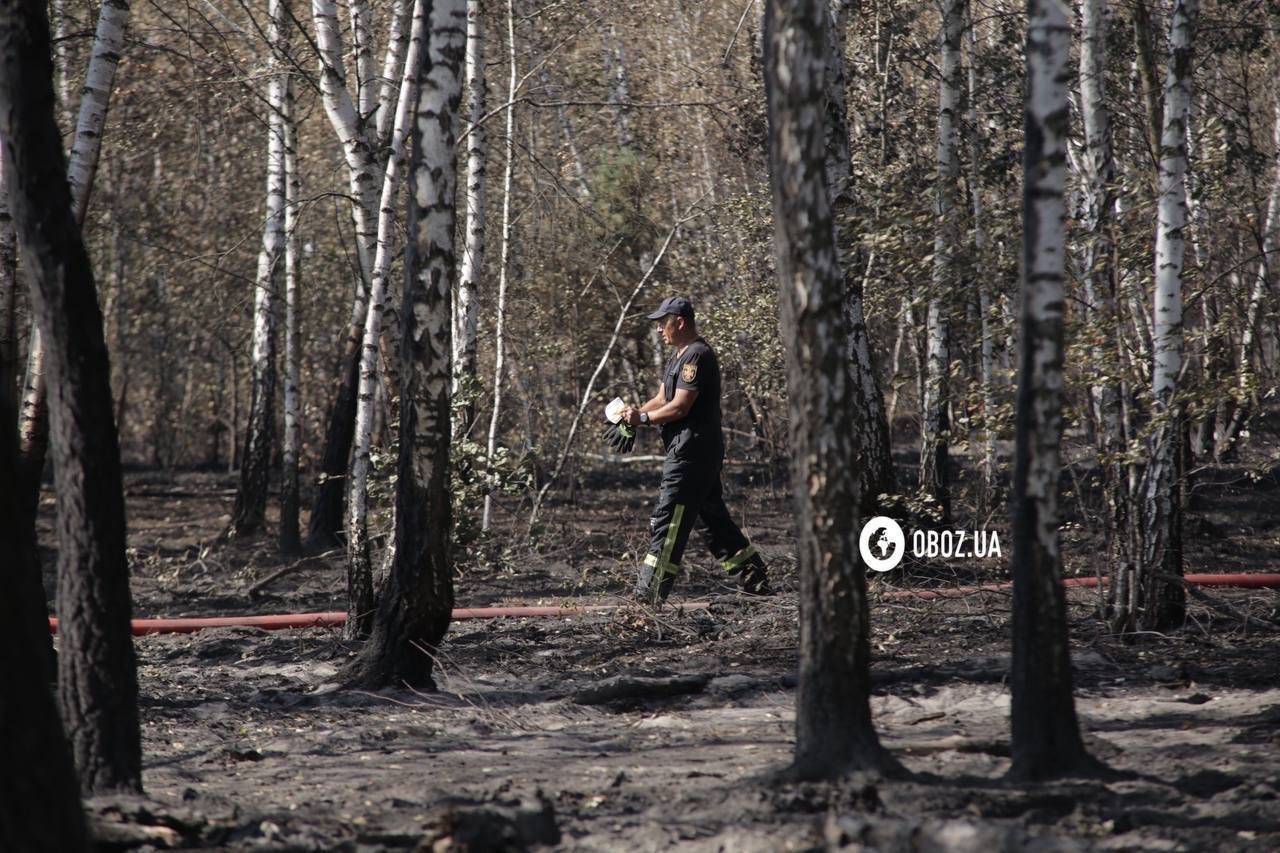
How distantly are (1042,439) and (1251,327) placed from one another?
21.3 feet

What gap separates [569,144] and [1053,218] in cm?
1421

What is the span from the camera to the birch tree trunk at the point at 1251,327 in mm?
7645

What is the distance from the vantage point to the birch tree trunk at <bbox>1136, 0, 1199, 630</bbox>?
7.37 meters

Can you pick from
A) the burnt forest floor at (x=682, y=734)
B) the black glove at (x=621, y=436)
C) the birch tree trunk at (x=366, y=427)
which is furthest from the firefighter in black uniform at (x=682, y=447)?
the birch tree trunk at (x=366, y=427)

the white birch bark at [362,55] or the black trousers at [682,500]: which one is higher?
the white birch bark at [362,55]

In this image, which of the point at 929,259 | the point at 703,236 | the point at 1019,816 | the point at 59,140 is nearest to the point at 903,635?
the point at 929,259

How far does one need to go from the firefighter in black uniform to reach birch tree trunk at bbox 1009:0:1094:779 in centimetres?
406

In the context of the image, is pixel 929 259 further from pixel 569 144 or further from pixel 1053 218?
pixel 569 144

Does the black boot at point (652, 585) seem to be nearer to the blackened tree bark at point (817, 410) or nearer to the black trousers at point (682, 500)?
the black trousers at point (682, 500)

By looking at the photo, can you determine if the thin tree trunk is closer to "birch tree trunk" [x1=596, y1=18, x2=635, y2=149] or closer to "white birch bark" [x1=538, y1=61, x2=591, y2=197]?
"white birch bark" [x1=538, y1=61, x2=591, y2=197]

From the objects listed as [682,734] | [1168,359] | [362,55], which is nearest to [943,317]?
[1168,359]

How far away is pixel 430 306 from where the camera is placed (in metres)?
6.61

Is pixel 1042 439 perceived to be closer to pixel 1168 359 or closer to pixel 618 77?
pixel 1168 359

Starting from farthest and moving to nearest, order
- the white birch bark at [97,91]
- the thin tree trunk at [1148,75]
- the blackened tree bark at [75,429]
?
the thin tree trunk at [1148,75], the white birch bark at [97,91], the blackened tree bark at [75,429]
